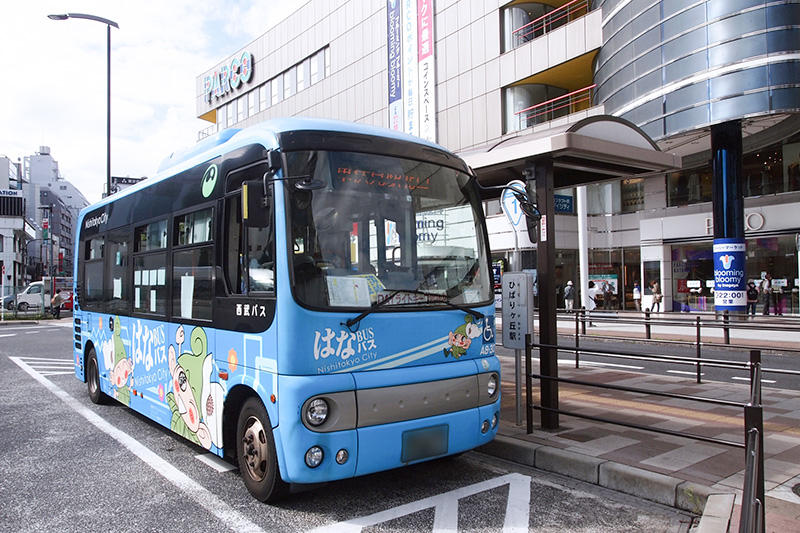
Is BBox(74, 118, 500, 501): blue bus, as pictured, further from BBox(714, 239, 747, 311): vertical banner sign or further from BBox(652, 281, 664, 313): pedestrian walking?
BBox(652, 281, 664, 313): pedestrian walking

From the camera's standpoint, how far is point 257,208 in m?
4.49

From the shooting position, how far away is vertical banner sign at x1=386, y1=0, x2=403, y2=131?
1340 inches

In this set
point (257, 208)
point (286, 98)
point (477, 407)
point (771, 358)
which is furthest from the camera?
point (286, 98)

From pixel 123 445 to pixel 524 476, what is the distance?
4351 mm

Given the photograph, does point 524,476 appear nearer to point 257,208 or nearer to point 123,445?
point 257,208

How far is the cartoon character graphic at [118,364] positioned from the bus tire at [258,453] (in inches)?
125

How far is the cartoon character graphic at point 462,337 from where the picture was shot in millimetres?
5016

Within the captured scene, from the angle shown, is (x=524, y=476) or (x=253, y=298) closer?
(x=253, y=298)

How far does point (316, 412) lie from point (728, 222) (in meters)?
20.5

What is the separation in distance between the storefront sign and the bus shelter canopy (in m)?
43.6

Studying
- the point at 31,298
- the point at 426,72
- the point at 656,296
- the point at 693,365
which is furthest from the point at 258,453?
the point at 31,298

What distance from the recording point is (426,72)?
32844 millimetres

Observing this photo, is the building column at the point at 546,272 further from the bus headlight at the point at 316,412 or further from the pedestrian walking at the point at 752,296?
the pedestrian walking at the point at 752,296

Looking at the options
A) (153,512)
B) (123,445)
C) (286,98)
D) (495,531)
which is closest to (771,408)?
(495,531)
